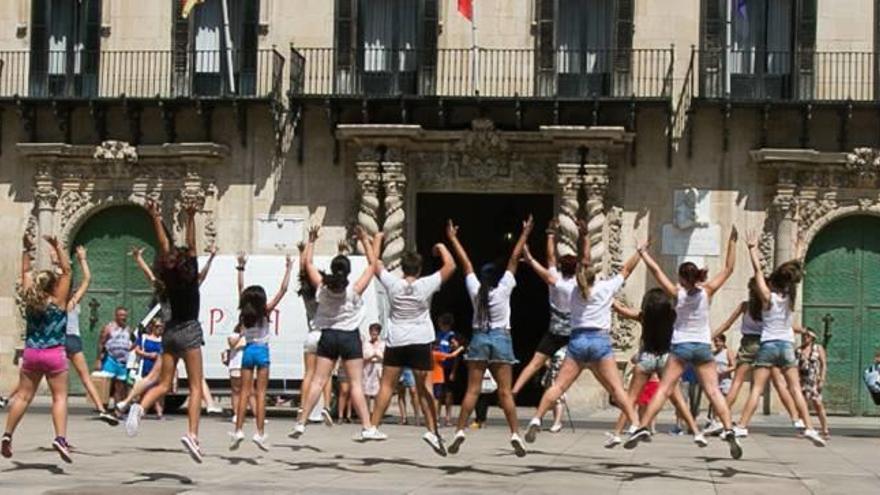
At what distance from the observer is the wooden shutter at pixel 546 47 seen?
3328 cm

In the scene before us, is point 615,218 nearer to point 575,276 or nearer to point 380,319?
point 380,319

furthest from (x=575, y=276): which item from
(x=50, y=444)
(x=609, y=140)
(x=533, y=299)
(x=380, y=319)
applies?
(x=533, y=299)

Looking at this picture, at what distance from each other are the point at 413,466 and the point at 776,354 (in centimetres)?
412

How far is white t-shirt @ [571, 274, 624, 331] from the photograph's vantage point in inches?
666

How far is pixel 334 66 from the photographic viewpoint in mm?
33781

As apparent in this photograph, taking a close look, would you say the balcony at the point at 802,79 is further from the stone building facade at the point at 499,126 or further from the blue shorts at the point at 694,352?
the blue shorts at the point at 694,352

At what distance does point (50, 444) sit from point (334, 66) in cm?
1560

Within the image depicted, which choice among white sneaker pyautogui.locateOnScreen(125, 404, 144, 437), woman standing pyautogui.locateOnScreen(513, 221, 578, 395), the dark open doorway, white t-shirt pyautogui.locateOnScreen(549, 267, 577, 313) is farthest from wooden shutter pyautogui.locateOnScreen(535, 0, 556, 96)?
white sneaker pyautogui.locateOnScreen(125, 404, 144, 437)

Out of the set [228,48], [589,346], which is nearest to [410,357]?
[589,346]

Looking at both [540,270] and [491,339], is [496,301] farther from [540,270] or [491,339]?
[540,270]

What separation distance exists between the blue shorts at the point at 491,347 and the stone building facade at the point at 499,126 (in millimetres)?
15160

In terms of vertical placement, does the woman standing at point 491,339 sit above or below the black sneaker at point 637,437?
above


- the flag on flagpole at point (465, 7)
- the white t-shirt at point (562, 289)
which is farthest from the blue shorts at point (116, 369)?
the white t-shirt at point (562, 289)

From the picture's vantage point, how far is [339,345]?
666 inches
